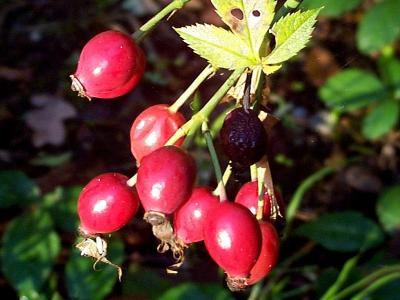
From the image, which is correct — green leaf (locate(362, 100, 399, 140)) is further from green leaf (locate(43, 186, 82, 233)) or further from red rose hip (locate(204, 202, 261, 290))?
red rose hip (locate(204, 202, 261, 290))

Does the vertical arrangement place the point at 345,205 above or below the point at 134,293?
below

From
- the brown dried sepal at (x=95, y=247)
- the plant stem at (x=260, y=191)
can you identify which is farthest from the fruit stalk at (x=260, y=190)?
the brown dried sepal at (x=95, y=247)

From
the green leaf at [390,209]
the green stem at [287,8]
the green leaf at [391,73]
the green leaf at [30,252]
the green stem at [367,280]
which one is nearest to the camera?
the green stem at [287,8]

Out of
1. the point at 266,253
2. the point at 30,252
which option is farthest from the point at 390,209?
the point at 266,253

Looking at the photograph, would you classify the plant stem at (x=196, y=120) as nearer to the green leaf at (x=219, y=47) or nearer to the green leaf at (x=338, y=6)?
the green leaf at (x=219, y=47)

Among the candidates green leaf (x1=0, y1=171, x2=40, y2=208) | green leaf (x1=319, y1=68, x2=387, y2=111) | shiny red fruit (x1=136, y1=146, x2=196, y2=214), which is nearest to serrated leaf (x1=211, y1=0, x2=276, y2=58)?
shiny red fruit (x1=136, y1=146, x2=196, y2=214)

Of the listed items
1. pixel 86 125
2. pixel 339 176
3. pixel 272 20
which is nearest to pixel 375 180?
pixel 339 176

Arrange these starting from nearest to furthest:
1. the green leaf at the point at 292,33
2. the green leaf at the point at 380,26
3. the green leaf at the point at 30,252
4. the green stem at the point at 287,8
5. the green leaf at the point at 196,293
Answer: the green leaf at the point at 292,33
the green stem at the point at 287,8
the green leaf at the point at 196,293
the green leaf at the point at 30,252
the green leaf at the point at 380,26

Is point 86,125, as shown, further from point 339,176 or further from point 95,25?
point 339,176
